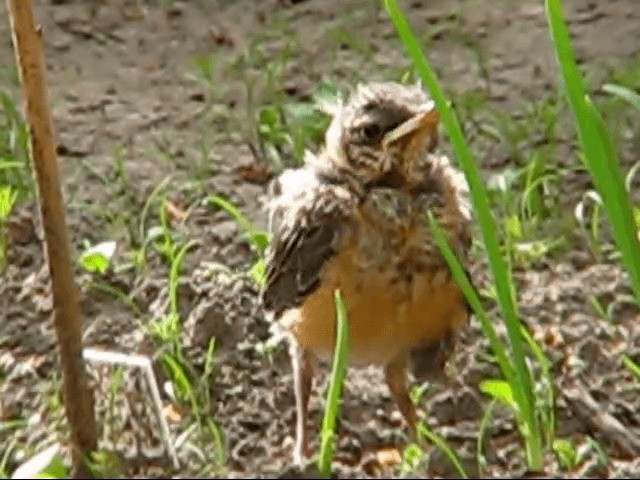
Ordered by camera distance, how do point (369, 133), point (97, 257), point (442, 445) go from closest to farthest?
point (442, 445) < point (369, 133) < point (97, 257)

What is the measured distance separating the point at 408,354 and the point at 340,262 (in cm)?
27

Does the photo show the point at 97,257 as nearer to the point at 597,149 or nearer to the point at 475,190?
the point at 475,190

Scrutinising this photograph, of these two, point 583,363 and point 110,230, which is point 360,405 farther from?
point 110,230

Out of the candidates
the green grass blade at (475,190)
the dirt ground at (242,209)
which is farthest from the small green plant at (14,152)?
the green grass blade at (475,190)

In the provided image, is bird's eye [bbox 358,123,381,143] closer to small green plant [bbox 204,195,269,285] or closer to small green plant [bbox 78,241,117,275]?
small green plant [bbox 204,195,269,285]

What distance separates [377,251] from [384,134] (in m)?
0.24

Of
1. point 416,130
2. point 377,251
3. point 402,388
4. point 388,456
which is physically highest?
point 416,130

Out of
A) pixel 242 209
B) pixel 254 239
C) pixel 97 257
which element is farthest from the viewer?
pixel 242 209

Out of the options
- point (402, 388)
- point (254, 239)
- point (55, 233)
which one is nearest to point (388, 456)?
point (402, 388)

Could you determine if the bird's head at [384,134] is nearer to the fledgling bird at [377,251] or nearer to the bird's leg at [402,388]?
the fledgling bird at [377,251]

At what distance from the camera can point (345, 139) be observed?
3824mm

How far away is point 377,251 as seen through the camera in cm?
370

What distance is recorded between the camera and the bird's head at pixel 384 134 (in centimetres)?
371

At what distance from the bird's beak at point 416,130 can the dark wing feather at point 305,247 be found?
5.9 inches
